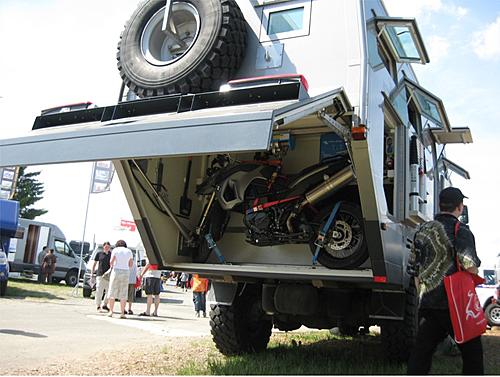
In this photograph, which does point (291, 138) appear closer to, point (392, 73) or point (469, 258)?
point (392, 73)

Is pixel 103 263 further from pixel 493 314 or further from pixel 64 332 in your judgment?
pixel 493 314

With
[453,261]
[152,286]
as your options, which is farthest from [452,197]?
[152,286]

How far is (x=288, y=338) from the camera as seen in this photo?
7.83 meters

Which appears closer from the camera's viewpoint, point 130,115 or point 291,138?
point 130,115

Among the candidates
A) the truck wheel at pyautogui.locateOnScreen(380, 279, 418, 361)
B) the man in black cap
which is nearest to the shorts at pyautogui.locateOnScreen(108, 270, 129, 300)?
the truck wheel at pyautogui.locateOnScreen(380, 279, 418, 361)

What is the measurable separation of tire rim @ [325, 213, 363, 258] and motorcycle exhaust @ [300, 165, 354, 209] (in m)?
0.26

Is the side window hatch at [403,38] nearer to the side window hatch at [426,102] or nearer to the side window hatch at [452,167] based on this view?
the side window hatch at [426,102]

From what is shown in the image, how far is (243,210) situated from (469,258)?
8.53 ft

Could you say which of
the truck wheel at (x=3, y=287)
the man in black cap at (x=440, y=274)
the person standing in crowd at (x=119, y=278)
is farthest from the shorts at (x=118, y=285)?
the man in black cap at (x=440, y=274)

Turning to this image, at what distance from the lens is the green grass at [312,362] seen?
16.0 ft

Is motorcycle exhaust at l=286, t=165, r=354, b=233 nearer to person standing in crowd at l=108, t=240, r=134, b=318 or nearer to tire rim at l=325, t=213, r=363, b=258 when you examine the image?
tire rim at l=325, t=213, r=363, b=258

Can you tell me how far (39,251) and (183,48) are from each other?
18581 mm

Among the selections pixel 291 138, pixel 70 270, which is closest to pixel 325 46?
pixel 291 138

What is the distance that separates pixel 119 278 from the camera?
10.1 m
